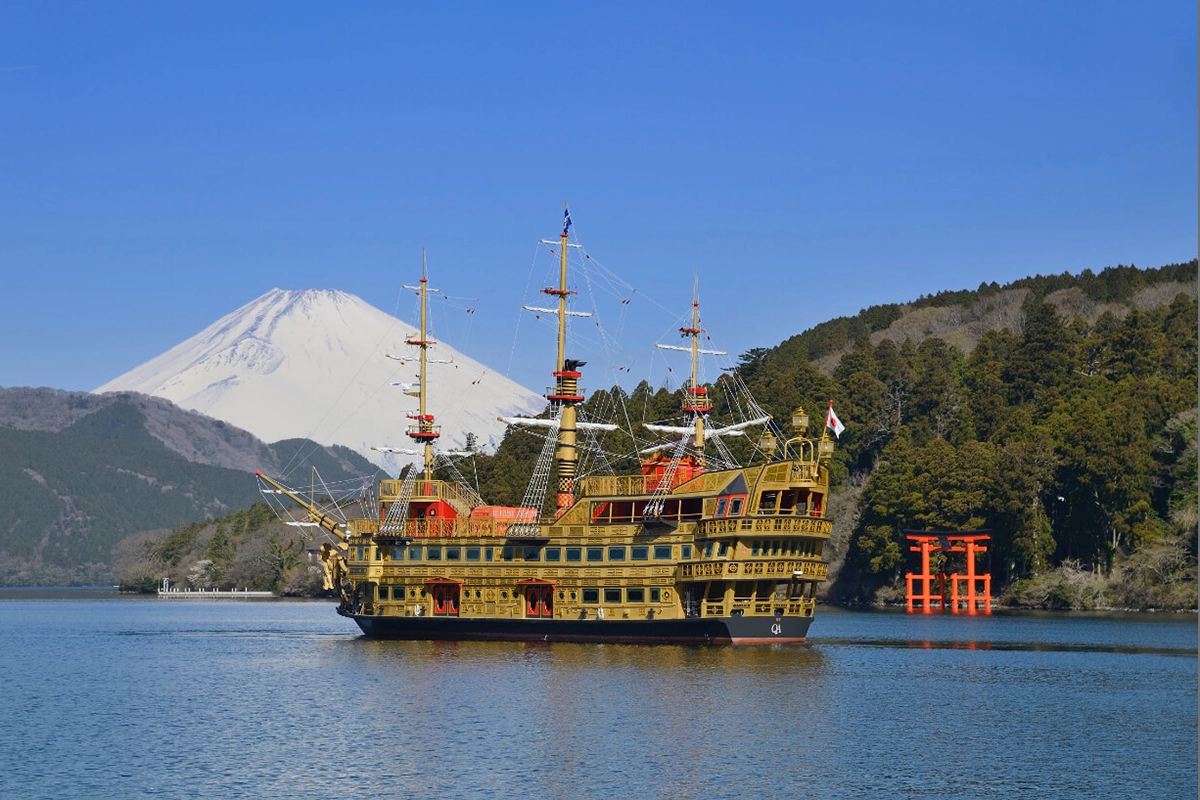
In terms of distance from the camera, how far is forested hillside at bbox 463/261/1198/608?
8894cm

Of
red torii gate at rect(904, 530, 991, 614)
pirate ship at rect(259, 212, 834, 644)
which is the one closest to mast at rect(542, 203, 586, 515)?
pirate ship at rect(259, 212, 834, 644)

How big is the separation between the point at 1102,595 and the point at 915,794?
63.0 metres

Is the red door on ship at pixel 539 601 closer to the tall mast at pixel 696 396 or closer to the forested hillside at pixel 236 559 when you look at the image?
the tall mast at pixel 696 396

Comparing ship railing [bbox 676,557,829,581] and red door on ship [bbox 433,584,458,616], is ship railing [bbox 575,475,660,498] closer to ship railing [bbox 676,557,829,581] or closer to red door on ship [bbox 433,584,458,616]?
ship railing [bbox 676,557,829,581]

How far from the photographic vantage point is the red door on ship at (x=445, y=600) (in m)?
65.1

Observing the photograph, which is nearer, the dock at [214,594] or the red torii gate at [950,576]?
the red torii gate at [950,576]

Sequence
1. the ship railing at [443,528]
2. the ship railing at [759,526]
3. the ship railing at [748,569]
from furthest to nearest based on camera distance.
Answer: the ship railing at [443,528]
the ship railing at [748,569]
the ship railing at [759,526]

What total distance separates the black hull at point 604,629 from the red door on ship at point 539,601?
722 mm

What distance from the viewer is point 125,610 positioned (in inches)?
4710

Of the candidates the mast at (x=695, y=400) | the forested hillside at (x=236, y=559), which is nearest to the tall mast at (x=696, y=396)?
the mast at (x=695, y=400)

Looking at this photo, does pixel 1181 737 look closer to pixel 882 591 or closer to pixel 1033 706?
pixel 1033 706

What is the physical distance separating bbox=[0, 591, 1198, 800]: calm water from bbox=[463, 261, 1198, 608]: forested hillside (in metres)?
25.0

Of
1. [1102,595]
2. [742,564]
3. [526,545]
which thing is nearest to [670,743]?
[742,564]

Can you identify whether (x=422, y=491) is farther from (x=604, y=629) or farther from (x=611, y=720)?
(x=611, y=720)
